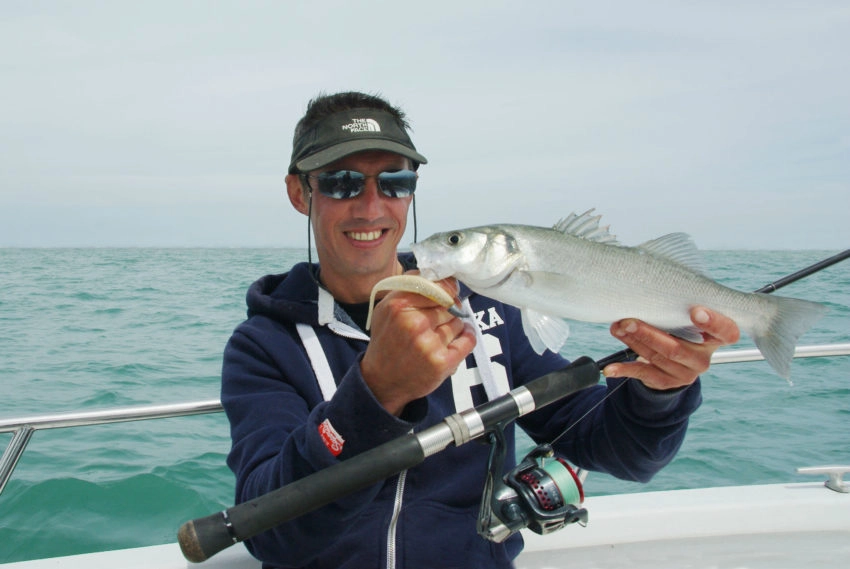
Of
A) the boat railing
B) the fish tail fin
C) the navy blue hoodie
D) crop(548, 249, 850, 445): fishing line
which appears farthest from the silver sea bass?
the boat railing

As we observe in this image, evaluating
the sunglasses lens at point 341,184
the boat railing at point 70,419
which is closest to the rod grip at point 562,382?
the boat railing at point 70,419

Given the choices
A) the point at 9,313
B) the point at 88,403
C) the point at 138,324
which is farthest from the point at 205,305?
the point at 88,403

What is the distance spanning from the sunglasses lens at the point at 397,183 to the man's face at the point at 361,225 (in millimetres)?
22

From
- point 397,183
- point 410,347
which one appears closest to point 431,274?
point 410,347

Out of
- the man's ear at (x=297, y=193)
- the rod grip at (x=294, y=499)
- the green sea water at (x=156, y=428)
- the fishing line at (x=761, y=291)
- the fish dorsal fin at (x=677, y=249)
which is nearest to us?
the rod grip at (x=294, y=499)

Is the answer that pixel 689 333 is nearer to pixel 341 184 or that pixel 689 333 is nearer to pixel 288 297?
pixel 341 184

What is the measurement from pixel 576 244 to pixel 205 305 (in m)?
15.3

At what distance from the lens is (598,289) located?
204cm

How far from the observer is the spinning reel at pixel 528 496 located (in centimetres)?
207

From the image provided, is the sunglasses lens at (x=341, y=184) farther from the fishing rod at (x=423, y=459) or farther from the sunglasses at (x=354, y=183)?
the fishing rod at (x=423, y=459)

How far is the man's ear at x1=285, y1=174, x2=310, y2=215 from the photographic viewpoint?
279cm

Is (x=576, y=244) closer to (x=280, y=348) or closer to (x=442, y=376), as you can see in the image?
(x=442, y=376)

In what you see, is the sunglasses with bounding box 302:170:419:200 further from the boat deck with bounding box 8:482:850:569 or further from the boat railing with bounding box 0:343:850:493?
the boat deck with bounding box 8:482:850:569

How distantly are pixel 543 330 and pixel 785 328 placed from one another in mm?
821
